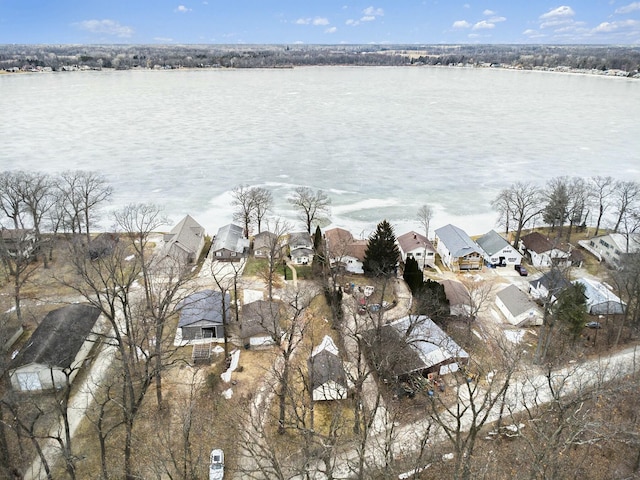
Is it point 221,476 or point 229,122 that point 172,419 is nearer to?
point 221,476

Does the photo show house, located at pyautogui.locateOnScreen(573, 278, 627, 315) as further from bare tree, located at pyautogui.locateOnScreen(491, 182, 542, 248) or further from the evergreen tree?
the evergreen tree

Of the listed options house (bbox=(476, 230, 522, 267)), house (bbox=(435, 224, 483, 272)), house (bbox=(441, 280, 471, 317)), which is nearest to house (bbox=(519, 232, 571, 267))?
house (bbox=(476, 230, 522, 267))

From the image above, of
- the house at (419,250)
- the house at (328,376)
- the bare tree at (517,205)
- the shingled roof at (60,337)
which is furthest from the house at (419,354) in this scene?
the bare tree at (517,205)

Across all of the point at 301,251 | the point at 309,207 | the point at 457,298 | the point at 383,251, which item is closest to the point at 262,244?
the point at 301,251

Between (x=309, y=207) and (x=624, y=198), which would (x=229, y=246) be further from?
(x=624, y=198)

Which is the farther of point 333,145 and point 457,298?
point 333,145
